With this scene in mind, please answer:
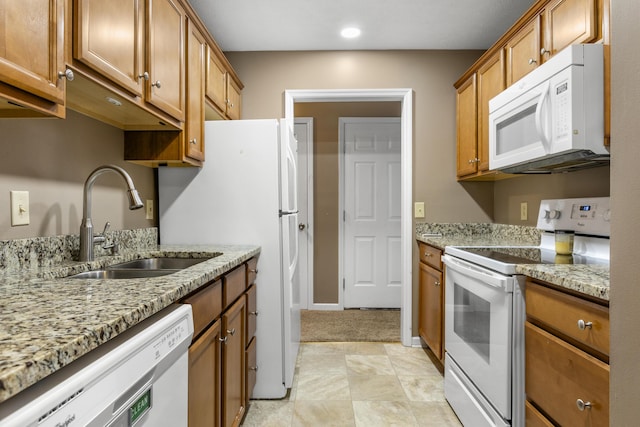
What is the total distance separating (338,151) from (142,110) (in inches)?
101

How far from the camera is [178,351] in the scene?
955 millimetres

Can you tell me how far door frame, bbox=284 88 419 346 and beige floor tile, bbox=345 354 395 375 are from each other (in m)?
0.39

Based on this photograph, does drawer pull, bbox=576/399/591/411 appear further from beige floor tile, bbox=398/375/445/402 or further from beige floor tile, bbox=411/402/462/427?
beige floor tile, bbox=398/375/445/402

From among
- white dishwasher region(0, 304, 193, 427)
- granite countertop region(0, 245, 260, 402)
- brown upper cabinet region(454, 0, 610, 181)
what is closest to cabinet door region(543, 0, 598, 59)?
brown upper cabinet region(454, 0, 610, 181)

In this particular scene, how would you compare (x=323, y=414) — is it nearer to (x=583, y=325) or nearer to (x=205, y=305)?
(x=205, y=305)

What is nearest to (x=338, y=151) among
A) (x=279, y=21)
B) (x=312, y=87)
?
(x=312, y=87)

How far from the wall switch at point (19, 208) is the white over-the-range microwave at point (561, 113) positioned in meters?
1.98

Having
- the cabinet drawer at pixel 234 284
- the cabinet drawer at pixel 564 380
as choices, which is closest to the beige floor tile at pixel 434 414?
the cabinet drawer at pixel 564 380

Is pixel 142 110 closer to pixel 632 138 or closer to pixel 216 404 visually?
pixel 216 404

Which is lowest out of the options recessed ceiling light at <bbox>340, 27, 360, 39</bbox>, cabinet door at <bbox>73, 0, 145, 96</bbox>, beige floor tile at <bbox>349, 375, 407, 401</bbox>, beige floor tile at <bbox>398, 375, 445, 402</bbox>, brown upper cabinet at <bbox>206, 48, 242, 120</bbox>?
beige floor tile at <bbox>398, 375, 445, 402</bbox>

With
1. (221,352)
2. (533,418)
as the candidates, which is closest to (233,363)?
(221,352)

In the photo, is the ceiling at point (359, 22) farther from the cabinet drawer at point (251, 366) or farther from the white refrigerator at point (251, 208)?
the cabinet drawer at point (251, 366)

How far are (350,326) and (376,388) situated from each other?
3.77 feet

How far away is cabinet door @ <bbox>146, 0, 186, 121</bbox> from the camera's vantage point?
1530 millimetres
